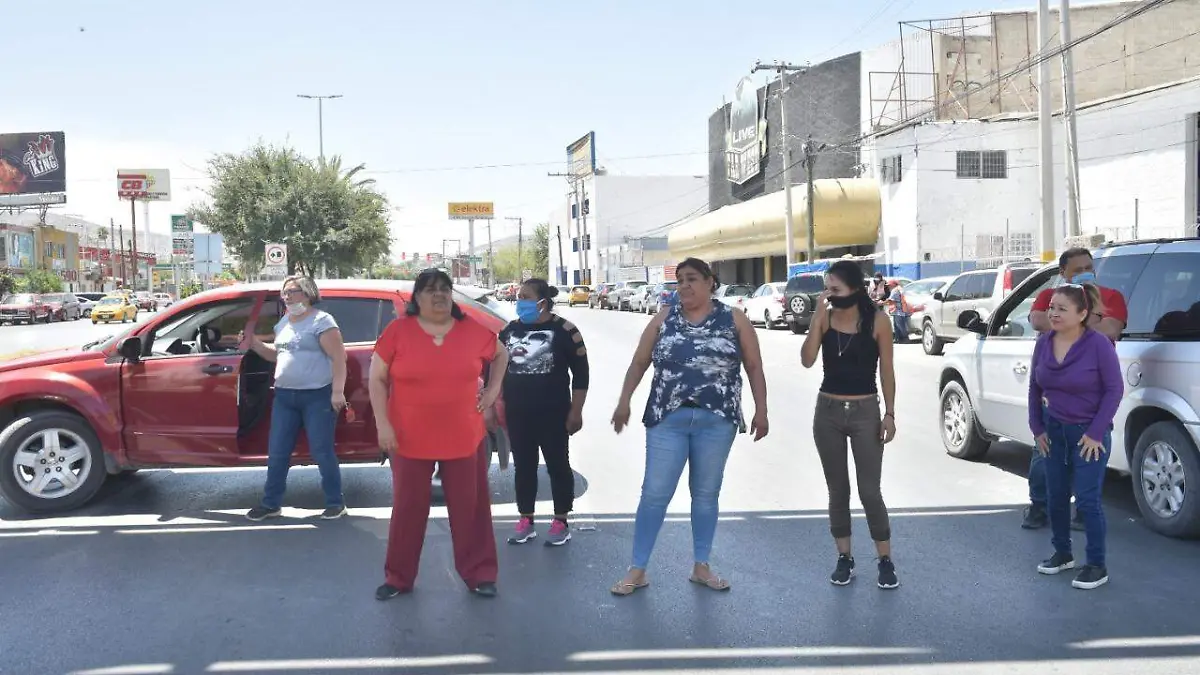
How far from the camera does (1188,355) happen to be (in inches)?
242

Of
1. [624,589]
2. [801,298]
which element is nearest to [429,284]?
[624,589]

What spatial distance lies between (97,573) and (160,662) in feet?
5.60

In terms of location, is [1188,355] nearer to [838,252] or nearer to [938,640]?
[938,640]

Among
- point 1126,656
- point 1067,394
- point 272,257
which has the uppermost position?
point 272,257

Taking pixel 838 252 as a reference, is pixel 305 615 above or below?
below

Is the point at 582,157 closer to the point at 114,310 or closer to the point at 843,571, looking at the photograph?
the point at 114,310

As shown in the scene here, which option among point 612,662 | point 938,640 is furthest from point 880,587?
point 612,662

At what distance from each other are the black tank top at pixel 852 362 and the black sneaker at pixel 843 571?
89 centimetres

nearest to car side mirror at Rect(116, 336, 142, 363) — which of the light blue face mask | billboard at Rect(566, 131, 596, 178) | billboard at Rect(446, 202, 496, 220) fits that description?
the light blue face mask

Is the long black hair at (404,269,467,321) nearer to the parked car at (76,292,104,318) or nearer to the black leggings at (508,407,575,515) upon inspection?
the black leggings at (508,407,575,515)

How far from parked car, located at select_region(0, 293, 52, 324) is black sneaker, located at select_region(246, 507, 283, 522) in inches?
1897

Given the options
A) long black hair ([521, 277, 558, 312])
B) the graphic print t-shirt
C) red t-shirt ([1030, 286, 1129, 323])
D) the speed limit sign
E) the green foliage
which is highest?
the green foliage

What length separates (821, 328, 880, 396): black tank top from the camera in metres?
5.30

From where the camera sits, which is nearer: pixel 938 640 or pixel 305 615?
pixel 938 640
